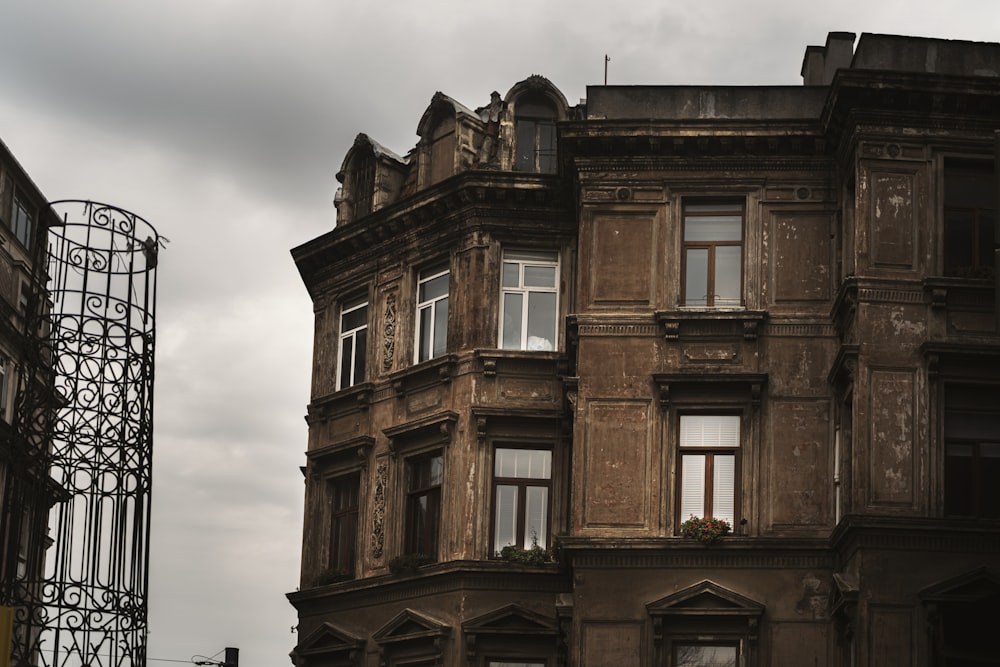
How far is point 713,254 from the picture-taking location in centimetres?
3344

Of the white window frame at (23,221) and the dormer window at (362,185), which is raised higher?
the white window frame at (23,221)

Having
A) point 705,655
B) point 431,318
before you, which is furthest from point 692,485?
point 431,318

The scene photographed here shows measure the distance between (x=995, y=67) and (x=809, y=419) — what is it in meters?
7.10

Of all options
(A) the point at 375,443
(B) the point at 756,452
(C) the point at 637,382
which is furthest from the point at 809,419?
(A) the point at 375,443

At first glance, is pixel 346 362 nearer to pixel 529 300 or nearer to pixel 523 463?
pixel 529 300

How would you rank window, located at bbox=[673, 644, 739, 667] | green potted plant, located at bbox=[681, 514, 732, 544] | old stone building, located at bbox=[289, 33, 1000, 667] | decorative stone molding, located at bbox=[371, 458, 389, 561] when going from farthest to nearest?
decorative stone molding, located at bbox=[371, 458, 389, 561], green potted plant, located at bbox=[681, 514, 732, 544], window, located at bbox=[673, 644, 739, 667], old stone building, located at bbox=[289, 33, 1000, 667]

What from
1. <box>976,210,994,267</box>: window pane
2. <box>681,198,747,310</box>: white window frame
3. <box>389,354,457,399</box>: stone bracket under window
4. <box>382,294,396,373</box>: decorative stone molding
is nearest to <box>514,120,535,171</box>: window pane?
<box>382,294,396,373</box>: decorative stone molding

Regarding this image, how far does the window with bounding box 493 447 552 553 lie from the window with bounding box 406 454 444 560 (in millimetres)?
1273

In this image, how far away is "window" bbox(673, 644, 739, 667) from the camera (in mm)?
31234

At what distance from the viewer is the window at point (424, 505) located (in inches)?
1441

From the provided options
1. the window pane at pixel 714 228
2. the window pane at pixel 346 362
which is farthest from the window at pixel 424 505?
the window pane at pixel 714 228

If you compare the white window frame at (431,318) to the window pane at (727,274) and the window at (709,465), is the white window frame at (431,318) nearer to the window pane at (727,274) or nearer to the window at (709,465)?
the window pane at (727,274)

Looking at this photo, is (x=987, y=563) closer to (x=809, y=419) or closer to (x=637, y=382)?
(x=809, y=419)

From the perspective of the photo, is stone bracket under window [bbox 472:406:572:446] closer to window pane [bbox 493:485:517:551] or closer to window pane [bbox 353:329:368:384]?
window pane [bbox 493:485:517:551]
